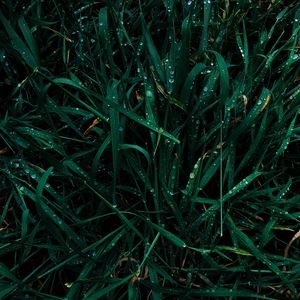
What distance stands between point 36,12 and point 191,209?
0.77 m

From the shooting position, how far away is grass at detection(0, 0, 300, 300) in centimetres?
137

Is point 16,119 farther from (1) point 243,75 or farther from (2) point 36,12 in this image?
(1) point 243,75

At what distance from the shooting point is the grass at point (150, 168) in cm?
137

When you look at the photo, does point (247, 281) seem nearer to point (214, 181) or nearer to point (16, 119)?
point (214, 181)

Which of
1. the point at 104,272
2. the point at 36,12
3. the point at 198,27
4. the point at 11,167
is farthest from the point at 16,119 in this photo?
the point at 198,27

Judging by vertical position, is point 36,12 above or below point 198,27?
above

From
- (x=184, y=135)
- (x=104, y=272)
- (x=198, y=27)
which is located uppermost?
(x=198, y=27)

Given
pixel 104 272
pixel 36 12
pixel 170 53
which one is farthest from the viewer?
pixel 36 12

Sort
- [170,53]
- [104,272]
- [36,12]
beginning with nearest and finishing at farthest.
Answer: [104,272]
[170,53]
[36,12]

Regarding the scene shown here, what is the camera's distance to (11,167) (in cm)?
149

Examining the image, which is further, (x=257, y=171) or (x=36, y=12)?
(x=36, y=12)

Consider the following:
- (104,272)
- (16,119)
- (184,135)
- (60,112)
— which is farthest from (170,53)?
(104,272)

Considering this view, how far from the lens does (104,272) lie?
4.50 ft

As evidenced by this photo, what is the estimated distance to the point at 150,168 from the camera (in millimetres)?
1417
